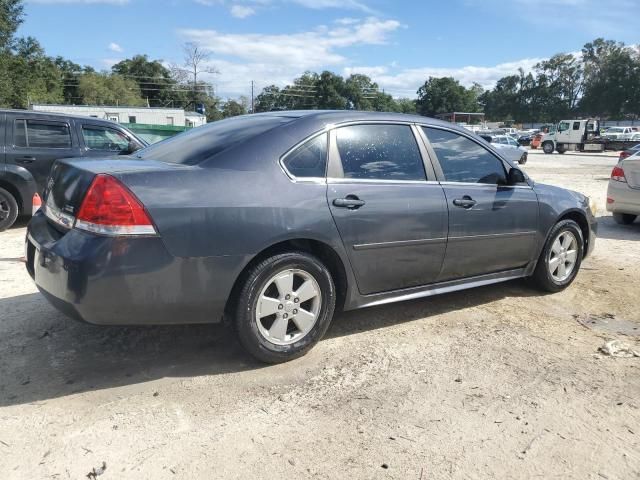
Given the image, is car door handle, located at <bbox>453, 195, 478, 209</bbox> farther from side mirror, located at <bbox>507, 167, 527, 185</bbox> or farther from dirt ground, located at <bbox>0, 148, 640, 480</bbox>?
dirt ground, located at <bbox>0, 148, 640, 480</bbox>

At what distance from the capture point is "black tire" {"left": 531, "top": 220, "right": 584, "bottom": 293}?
493cm

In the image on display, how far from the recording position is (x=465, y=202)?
418cm

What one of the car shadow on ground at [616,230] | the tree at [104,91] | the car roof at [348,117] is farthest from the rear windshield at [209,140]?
the tree at [104,91]

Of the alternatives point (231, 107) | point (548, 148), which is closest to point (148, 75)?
point (231, 107)

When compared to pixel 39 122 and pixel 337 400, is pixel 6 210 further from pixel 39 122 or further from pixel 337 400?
pixel 337 400

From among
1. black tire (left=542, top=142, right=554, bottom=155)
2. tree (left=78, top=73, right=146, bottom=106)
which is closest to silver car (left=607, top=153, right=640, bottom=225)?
black tire (left=542, top=142, right=554, bottom=155)

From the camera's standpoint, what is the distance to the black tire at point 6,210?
765 centimetres

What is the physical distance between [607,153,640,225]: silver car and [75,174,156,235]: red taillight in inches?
320

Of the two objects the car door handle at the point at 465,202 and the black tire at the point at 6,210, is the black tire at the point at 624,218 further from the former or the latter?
the black tire at the point at 6,210

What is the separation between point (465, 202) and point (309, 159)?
4.53 feet

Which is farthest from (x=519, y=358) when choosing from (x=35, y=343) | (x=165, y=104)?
(x=165, y=104)

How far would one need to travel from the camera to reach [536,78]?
127 m

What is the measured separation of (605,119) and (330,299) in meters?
119

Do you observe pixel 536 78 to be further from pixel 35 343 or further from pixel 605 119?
pixel 35 343
